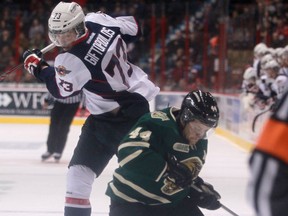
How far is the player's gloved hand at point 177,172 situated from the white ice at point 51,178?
1.92 m

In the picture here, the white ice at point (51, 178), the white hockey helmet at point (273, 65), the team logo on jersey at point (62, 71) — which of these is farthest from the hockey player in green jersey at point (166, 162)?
the white hockey helmet at point (273, 65)

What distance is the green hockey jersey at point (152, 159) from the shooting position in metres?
2.25

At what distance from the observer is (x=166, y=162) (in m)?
2.29

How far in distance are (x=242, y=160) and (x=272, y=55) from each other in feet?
4.72

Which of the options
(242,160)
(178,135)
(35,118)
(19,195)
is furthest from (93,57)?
(35,118)

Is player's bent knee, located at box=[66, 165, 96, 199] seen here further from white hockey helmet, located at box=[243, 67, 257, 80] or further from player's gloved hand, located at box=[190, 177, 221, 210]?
white hockey helmet, located at box=[243, 67, 257, 80]

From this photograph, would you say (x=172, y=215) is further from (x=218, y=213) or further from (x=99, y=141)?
(x=218, y=213)

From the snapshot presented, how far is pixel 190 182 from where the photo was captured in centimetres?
234

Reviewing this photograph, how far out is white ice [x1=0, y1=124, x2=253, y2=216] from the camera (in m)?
4.46

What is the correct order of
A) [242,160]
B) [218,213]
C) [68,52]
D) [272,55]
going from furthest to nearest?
[272,55] < [242,160] < [218,213] < [68,52]

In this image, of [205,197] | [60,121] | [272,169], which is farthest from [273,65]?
[272,169]

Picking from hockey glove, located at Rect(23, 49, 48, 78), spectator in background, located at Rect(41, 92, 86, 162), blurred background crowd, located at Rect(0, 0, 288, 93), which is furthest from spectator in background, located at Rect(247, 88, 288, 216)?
blurred background crowd, located at Rect(0, 0, 288, 93)

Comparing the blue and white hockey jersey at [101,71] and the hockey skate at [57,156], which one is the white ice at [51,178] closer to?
the hockey skate at [57,156]

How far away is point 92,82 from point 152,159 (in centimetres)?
107
